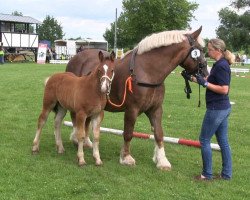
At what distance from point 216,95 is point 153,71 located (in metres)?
1.23

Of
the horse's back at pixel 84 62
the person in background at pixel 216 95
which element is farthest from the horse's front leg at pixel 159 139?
the horse's back at pixel 84 62

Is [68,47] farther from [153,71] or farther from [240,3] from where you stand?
[153,71]

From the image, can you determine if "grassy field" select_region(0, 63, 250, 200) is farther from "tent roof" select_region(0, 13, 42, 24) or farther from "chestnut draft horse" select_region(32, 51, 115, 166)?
"tent roof" select_region(0, 13, 42, 24)

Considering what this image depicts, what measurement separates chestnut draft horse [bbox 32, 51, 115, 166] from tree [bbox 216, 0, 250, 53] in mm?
69010

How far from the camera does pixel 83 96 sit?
22.8ft

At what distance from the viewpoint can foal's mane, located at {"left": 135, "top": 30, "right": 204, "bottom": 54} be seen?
6.79 m

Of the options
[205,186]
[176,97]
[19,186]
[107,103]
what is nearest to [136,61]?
[107,103]

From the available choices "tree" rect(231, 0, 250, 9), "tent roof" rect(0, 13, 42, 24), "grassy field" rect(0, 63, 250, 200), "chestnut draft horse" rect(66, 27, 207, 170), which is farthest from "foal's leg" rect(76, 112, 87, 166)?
"tree" rect(231, 0, 250, 9)

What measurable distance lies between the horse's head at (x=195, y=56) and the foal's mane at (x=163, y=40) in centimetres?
8

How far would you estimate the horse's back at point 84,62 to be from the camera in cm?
874

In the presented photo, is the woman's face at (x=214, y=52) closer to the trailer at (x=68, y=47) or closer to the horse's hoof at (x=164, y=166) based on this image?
the horse's hoof at (x=164, y=166)

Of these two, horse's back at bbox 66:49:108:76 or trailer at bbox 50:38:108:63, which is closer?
horse's back at bbox 66:49:108:76

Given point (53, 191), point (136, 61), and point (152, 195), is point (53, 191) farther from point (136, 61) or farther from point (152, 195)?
point (136, 61)

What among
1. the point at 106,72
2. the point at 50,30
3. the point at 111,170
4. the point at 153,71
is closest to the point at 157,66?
the point at 153,71
